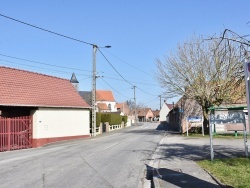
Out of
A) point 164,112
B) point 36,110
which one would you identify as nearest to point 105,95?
point 164,112

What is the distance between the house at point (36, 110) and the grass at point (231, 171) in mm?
Answer: 16405

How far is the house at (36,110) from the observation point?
26234 millimetres

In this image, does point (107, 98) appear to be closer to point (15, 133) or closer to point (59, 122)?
point (59, 122)

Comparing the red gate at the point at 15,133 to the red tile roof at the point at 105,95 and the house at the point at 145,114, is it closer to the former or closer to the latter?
the red tile roof at the point at 105,95

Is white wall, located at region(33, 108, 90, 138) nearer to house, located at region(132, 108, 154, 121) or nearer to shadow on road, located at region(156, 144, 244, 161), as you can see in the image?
shadow on road, located at region(156, 144, 244, 161)

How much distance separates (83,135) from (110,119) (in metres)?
19.2

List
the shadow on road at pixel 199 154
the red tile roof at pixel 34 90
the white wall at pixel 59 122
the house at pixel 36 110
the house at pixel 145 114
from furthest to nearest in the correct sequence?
the house at pixel 145 114, the white wall at pixel 59 122, the red tile roof at pixel 34 90, the house at pixel 36 110, the shadow on road at pixel 199 154

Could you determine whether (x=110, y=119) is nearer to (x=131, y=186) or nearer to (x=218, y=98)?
(x=218, y=98)

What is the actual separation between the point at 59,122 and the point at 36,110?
381 centimetres

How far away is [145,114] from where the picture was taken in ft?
508

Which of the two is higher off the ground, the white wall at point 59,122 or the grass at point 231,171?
the white wall at point 59,122

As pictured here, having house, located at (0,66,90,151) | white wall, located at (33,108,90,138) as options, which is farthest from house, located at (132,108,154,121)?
house, located at (0,66,90,151)

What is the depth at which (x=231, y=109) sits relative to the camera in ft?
48.8

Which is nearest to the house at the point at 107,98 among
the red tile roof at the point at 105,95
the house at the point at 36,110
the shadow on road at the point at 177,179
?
the red tile roof at the point at 105,95
